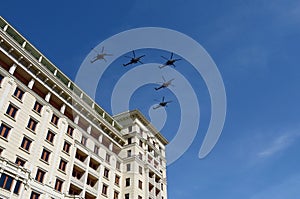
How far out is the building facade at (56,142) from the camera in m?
33.5

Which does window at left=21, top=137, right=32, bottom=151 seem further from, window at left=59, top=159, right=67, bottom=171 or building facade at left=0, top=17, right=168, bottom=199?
window at left=59, top=159, right=67, bottom=171

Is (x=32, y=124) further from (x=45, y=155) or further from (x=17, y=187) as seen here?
(x=17, y=187)

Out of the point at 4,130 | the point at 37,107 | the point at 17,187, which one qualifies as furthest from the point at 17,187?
the point at 37,107

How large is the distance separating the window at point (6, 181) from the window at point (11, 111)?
8.35m

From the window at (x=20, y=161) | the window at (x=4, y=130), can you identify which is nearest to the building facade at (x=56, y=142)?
the window at (x=4, y=130)

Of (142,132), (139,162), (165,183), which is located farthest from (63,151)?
(165,183)

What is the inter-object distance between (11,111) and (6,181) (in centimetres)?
942

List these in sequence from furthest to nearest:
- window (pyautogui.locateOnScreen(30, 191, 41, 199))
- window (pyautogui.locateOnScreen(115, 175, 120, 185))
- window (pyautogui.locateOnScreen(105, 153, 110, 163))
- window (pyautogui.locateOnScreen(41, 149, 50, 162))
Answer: window (pyautogui.locateOnScreen(115, 175, 120, 185))
window (pyautogui.locateOnScreen(105, 153, 110, 163))
window (pyautogui.locateOnScreen(41, 149, 50, 162))
window (pyautogui.locateOnScreen(30, 191, 41, 199))

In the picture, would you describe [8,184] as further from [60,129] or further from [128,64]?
[128,64]

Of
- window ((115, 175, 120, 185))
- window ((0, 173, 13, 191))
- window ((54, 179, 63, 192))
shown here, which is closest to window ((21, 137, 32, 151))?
window ((0, 173, 13, 191))

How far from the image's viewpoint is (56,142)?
40.0 meters

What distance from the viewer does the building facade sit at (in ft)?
110

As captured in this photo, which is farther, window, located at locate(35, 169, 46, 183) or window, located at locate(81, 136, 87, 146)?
window, located at locate(81, 136, 87, 146)

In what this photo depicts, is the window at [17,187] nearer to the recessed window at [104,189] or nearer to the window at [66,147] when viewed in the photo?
the window at [66,147]
